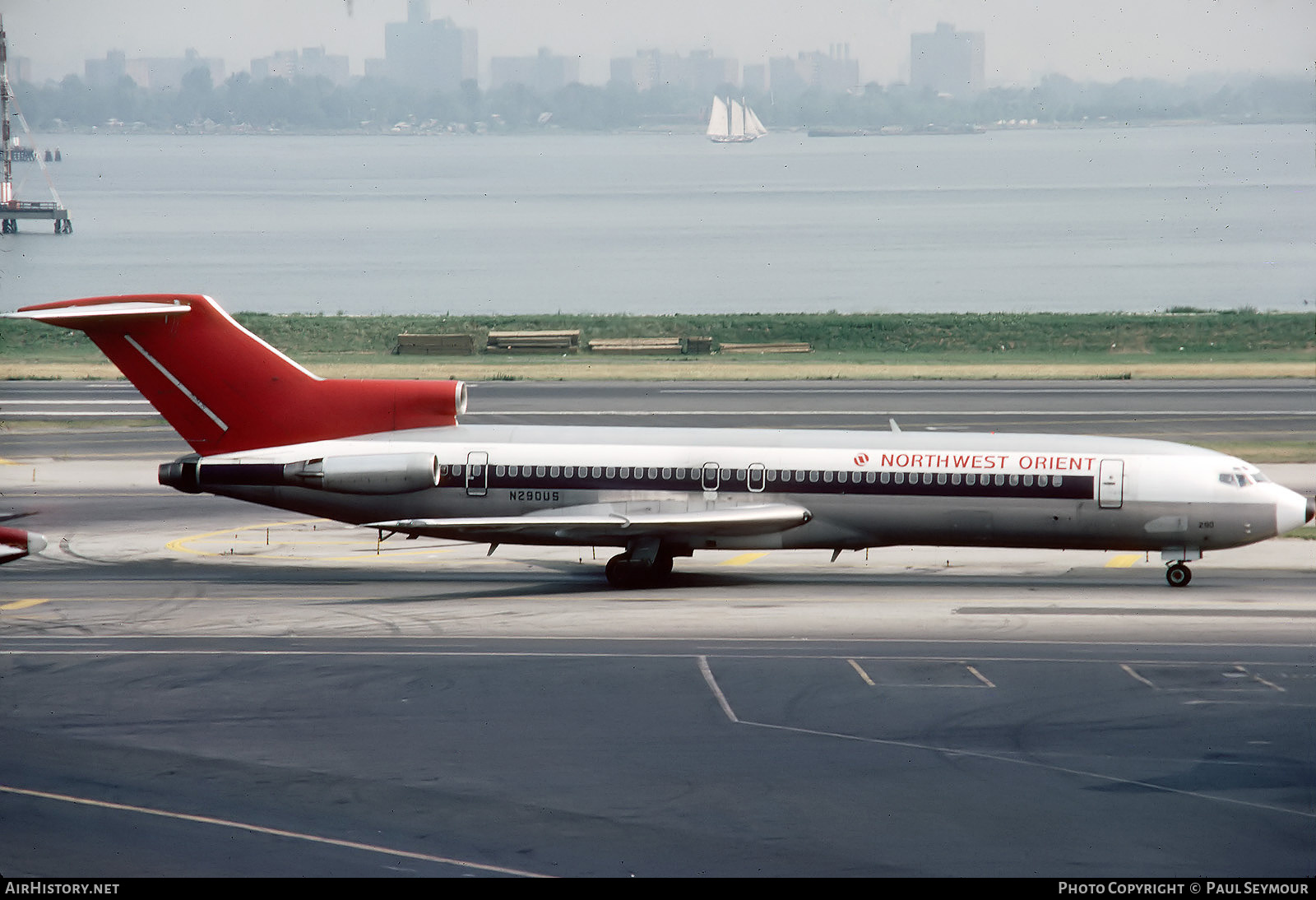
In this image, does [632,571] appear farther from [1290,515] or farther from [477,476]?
[1290,515]

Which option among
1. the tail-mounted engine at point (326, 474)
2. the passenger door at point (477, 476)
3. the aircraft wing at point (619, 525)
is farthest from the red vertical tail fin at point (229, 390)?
the aircraft wing at point (619, 525)

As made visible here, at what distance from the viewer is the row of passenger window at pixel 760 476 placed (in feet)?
117

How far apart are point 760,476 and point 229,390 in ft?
43.5

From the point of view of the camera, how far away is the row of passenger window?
35.6m

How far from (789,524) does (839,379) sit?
39.9 meters

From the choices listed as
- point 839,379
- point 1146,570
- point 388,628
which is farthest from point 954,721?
point 839,379

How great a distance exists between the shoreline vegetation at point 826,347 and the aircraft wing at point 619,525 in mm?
39662

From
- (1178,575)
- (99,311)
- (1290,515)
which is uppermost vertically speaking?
(99,311)

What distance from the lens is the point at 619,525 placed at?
1403 inches

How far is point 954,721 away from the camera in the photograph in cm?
2497

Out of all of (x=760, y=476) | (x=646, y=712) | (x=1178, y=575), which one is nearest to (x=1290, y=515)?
(x=1178, y=575)

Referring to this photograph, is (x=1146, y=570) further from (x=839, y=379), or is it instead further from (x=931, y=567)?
(x=839, y=379)

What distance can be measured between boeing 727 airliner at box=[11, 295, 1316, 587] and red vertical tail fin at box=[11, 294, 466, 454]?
0.05 metres

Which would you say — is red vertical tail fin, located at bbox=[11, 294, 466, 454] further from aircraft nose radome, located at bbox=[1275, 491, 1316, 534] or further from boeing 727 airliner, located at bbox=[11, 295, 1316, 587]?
aircraft nose radome, located at bbox=[1275, 491, 1316, 534]
